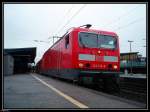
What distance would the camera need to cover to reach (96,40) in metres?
14.5

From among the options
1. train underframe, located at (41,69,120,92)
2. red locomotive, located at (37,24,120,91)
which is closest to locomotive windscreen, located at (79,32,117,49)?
red locomotive, located at (37,24,120,91)

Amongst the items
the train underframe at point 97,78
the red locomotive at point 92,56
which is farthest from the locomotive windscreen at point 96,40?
the train underframe at point 97,78

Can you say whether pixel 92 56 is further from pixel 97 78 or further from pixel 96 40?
pixel 97 78

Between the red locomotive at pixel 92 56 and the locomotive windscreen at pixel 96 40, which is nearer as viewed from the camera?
the red locomotive at pixel 92 56

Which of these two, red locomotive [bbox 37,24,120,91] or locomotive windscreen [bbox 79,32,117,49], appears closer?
red locomotive [bbox 37,24,120,91]

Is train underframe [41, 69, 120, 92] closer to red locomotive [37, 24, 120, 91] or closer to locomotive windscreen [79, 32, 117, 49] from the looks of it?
red locomotive [37, 24, 120, 91]

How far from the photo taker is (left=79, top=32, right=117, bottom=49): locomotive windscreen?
561 inches

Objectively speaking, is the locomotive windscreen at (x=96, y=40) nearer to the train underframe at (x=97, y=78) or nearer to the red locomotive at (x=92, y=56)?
the red locomotive at (x=92, y=56)

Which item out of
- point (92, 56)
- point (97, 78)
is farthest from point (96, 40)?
point (97, 78)

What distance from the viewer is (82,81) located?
13.7 metres

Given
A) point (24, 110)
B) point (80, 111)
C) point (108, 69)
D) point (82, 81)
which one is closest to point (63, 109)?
point (80, 111)

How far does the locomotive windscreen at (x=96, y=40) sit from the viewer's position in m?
14.3

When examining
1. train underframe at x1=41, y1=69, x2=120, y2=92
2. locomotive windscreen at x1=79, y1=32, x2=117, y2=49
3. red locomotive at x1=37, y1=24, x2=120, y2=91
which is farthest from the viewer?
locomotive windscreen at x1=79, y1=32, x2=117, y2=49

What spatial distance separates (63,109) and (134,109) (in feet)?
5.79
